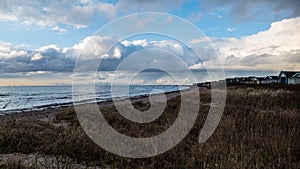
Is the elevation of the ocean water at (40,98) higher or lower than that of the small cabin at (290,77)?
lower

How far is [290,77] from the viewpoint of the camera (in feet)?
188

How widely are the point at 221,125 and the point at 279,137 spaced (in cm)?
211

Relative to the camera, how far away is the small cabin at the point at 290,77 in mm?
55531

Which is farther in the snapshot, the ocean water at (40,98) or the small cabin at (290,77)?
the small cabin at (290,77)

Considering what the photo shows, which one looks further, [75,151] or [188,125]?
[188,125]

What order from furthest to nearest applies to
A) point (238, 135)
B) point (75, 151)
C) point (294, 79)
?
point (294, 79), point (238, 135), point (75, 151)

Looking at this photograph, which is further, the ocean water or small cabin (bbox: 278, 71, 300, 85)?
small cabin (bbox: 278, 71, 300, 85)

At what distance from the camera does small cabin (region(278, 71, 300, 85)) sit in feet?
182

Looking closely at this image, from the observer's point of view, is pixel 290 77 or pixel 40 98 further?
pixel 290 77

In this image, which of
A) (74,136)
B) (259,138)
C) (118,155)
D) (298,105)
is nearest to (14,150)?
(74,136)

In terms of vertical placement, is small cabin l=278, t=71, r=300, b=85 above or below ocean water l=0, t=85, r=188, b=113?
above

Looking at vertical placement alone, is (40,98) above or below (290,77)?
below

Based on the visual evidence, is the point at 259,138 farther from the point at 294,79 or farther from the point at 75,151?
the point at 294,79

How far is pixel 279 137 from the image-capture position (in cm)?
620
